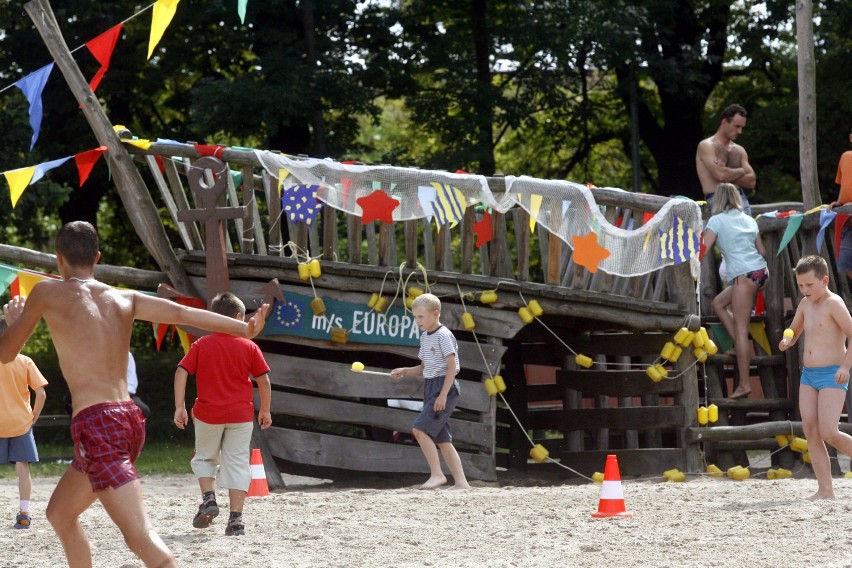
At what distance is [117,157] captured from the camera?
1016cm

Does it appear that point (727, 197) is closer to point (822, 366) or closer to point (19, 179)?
point (822, 366)

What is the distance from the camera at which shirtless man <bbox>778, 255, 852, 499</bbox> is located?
316 inches

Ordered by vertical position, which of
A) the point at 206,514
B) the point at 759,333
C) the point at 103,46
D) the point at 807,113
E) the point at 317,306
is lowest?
the point at 206,514

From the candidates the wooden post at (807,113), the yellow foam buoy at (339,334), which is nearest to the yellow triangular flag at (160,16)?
the yellow foam buoy at (339,334)

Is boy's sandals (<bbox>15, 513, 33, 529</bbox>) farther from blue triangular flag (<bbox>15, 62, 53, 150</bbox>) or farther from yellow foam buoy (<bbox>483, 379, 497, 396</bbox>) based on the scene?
yellow foam buoy (<bbox>483, 379, 497, 396</bbox>)

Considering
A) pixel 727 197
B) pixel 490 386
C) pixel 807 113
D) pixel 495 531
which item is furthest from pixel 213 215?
pixel 807 113

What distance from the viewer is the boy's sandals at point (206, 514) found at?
707 centimetres

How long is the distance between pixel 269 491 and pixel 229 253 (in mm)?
2140

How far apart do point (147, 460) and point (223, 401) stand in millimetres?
8171

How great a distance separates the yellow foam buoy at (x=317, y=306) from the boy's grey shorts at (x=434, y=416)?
1.33 metres

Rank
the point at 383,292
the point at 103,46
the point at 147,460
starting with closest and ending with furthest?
1. the point at 103,46
2. the point at 383,292
3. the point at 147,460

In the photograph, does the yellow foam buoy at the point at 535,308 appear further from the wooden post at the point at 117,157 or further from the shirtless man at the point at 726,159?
the wooden post at the point at 117,157

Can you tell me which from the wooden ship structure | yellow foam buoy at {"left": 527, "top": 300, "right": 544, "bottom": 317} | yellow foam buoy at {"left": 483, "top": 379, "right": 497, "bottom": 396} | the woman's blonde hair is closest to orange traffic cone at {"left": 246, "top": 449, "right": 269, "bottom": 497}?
the wooden ship structure

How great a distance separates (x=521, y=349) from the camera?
1276cm
